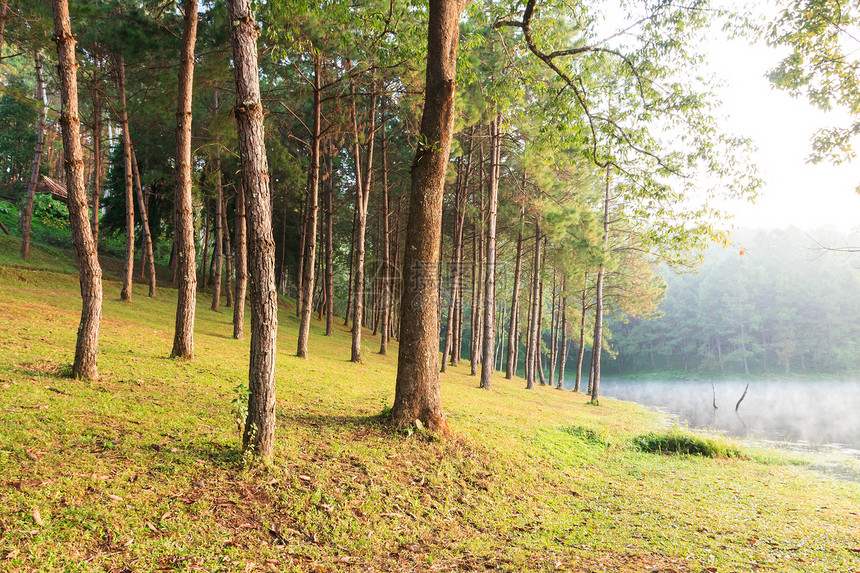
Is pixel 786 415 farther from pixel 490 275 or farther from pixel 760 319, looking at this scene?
pixel 760 319

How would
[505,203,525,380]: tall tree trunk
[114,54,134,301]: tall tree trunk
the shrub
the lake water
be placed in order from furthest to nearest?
[505,203,525,380]: tall tree trunk → the lake water → [114,54,134,301]: tall tree trunk → the shrub

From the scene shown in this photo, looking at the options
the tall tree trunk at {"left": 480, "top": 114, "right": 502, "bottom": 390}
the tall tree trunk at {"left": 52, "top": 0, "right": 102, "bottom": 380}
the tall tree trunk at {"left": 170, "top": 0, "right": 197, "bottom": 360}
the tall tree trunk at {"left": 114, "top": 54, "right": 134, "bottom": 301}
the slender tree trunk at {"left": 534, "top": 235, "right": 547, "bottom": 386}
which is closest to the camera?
the tall tree trunk at {"left": 52, "top": 0, "right": 102, "bottom": 380}

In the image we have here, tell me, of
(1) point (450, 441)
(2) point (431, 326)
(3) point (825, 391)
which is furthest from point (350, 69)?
(3) point (825, 391)

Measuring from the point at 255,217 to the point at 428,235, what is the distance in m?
2.67

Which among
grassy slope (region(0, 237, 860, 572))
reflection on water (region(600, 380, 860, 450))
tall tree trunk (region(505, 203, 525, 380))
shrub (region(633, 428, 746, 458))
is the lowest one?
reflection on water (region(600, 380, 860, 450))

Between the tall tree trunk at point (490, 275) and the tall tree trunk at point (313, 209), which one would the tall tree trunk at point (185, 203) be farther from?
the tall tree trunk at point (490, 275)

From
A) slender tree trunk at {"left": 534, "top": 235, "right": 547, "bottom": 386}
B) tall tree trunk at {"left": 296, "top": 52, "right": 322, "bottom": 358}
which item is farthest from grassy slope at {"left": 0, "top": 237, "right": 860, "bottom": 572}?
slender tree trunk at {"left": 534, "top": 235, "right": 547, "bottom": 386}

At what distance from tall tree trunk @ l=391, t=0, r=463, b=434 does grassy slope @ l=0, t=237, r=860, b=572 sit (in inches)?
21.7

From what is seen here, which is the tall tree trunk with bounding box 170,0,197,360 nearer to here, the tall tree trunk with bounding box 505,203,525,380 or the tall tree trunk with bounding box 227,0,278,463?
the tall tree trunk with bounding box 227,0,278,463

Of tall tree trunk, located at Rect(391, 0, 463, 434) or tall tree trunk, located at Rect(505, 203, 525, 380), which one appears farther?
tall tree trunk, located at Rect(505, 203, 525, 380)

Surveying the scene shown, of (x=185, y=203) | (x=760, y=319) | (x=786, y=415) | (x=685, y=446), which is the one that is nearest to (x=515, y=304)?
(x=685, y=446)

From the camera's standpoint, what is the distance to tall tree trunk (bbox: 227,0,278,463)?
13.9 feet

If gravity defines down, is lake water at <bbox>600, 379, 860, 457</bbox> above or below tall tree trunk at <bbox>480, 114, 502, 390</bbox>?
below

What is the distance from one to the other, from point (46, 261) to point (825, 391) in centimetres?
5344
